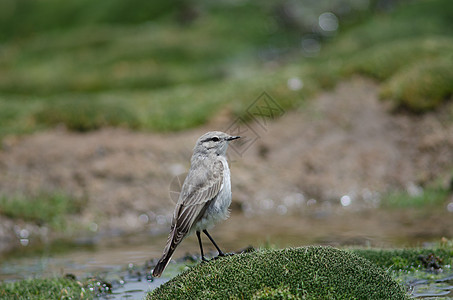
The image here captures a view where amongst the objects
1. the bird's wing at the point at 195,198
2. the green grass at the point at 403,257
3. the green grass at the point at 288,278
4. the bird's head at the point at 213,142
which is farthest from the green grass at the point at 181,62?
the green grass at the point at 288,278

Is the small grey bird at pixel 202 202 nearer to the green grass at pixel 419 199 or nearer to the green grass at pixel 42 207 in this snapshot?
the green grass at pixel 419 199

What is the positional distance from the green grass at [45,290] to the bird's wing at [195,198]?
2182mm

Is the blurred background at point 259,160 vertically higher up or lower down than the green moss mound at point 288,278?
higher up

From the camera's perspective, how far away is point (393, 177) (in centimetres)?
1592

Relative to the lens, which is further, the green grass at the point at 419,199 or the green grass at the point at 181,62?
the green grass at the point at 181,62

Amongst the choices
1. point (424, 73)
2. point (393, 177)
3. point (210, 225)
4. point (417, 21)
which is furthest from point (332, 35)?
point (210, 225)

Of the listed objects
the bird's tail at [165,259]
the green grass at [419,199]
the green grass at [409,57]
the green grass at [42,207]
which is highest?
the green grass at [409,57]

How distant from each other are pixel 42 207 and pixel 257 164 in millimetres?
6039

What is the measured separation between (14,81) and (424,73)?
1776cm

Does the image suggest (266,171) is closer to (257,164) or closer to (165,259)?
(257,164)

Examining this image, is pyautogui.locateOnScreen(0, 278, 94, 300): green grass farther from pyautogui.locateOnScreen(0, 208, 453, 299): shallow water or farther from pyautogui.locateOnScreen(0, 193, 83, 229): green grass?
pyautogui.locateOnScreen(0, 193, 83, 229): green grass

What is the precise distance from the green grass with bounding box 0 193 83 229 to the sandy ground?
216mm

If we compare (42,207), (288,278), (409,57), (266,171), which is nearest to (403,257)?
(288,278)

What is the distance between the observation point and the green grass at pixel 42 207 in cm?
1473
